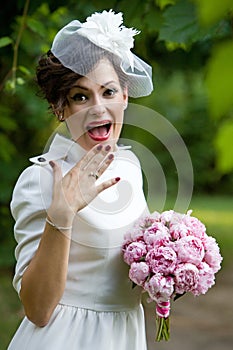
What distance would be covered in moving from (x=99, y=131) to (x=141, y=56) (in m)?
1.98

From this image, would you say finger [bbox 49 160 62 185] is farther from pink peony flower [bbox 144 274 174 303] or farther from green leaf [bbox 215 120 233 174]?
green leaf [bbox 215 120 233 174]

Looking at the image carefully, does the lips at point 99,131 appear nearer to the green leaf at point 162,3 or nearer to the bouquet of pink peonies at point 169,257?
the bouquet of pink peonies at point 169,257

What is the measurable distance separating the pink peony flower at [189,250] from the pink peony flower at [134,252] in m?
0.08

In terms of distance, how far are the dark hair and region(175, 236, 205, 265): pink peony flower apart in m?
0.47

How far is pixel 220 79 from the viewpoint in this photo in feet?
1.77

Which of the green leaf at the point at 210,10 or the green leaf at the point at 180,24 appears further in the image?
the green leaf at the point at 180,24

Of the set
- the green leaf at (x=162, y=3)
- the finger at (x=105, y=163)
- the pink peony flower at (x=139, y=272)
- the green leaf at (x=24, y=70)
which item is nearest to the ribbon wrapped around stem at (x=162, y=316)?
the pink peony flower at (x=139, y=272)

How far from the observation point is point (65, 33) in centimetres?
200

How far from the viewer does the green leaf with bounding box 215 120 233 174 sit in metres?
0.58

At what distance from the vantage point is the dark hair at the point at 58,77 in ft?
6.37

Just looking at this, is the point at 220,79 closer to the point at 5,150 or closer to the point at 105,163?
the point at 105,163

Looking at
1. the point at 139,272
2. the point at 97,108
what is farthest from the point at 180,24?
the point at 139,272

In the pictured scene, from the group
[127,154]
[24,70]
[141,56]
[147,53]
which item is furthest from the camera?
[147,53]

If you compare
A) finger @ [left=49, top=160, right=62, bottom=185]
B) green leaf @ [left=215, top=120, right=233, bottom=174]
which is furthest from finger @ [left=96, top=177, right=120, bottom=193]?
green leaf @ [left=215, top=120, right=233, bottom=174]
